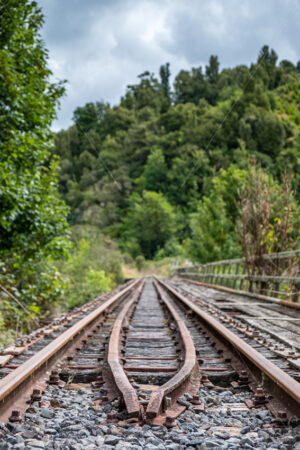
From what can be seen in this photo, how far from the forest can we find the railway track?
99.0 inches

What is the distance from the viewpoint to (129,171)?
7000 centimetres

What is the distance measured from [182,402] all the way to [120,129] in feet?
263

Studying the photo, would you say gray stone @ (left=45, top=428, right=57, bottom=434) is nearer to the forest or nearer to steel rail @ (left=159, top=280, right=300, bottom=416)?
steel rail @ (left=159, top=280, right=300, bottom=416)

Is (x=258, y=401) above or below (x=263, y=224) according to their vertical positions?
below

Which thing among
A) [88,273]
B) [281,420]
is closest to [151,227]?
[88,273]

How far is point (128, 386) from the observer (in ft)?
7.87

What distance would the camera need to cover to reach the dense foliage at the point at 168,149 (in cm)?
5534

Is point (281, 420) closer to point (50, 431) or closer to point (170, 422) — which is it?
point (170, 422)

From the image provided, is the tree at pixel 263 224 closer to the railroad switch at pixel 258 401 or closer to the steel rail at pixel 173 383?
the steel rail at pixel 173 383

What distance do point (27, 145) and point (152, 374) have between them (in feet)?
16.9

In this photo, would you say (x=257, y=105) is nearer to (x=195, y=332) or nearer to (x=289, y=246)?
(x=289, y=246)

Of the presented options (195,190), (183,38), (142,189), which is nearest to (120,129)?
(142,189)

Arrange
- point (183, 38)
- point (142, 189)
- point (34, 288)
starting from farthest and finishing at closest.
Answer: point (142, 189) < point (183, 38) < point (34, 288)

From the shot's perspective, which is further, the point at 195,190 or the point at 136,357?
the point at 195,190
